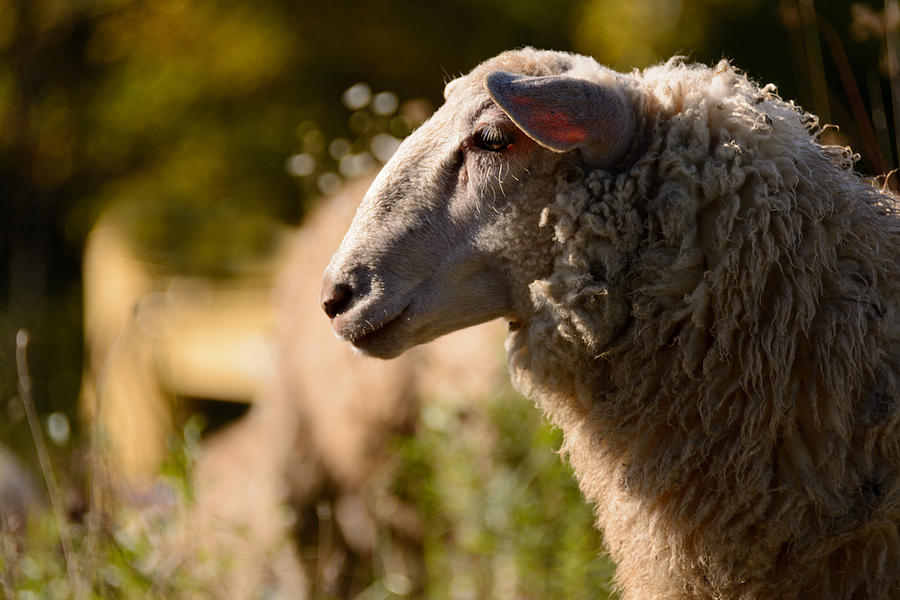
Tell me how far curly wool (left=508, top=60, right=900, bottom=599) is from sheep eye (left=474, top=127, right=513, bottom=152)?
0.16 metres

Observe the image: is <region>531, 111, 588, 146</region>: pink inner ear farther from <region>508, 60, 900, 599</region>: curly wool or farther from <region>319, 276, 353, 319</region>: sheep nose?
<region>319, 276, 353, 319</region>: sheep nose

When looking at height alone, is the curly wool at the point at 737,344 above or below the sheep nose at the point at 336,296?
above

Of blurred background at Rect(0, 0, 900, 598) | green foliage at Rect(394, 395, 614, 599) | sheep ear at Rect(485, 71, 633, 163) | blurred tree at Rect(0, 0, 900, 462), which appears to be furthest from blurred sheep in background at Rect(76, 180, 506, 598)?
sheep ear at Rect(485, 71, 633, 163)

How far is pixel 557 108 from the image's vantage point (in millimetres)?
2072

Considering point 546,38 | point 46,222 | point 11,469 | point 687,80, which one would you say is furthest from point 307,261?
point 46,222

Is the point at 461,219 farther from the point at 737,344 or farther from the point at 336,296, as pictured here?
the point at 737,344

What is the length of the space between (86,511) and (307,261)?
8.52 ft

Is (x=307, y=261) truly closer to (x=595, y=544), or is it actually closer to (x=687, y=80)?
(x=595, y=544)

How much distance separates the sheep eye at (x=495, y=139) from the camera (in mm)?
2215

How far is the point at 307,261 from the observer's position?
548 cm

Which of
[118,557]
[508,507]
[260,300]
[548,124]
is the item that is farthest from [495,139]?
[260,300]

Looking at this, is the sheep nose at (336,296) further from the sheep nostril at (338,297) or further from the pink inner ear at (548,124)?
the pink inner ear at (548,124)

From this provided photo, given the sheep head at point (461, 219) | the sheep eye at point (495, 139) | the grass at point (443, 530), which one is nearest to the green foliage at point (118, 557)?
the grass at point (443, 530)

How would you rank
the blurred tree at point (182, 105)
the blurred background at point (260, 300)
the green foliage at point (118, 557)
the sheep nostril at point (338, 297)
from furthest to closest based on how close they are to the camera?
the blurred tree at point (182, 105) < the blurred background at point (260, 300) < the green foliage at point (118, 557) < the sheep nostril at point (338, 297)
